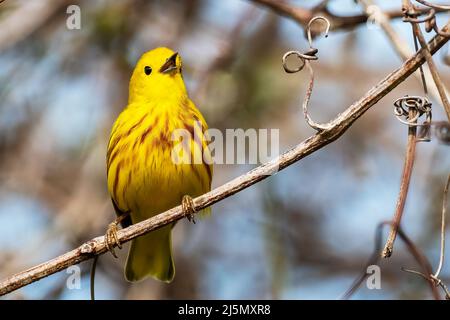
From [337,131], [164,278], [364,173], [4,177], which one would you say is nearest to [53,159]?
[4,177]

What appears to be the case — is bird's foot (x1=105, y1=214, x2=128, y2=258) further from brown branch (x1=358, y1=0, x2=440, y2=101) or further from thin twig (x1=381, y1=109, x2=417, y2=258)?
brown branch (x1=358, y1=0, x2=440, y2=101)

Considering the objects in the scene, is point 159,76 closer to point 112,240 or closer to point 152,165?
point 152,165

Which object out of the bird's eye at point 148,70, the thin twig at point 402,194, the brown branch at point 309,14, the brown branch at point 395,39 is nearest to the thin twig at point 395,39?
the brown branch at point 395,39

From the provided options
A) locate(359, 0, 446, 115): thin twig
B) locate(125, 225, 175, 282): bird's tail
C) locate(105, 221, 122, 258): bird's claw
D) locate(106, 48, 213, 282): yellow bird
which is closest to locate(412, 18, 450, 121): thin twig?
locate(359, 0, 446, 115): thin twig

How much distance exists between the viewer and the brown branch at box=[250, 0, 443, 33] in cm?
442

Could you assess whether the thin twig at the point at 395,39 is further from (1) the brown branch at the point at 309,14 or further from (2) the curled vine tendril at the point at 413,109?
(1) the brown branch at the point at 309,14

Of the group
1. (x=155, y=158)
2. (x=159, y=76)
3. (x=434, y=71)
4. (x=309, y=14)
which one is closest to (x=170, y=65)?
(x=159, y=76)

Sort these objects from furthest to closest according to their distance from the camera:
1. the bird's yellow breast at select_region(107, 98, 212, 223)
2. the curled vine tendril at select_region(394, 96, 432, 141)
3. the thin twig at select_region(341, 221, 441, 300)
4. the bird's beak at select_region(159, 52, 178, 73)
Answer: the bird's beak at select_region(159, 52, 178, 73), the bird's yellow breast at select_region(107, 98, 212, 223), the thin twig at select_region(341, 221, 441, 300), the curled vine tendril at select_region(394, 96, 432, 141)

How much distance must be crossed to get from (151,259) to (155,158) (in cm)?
69
